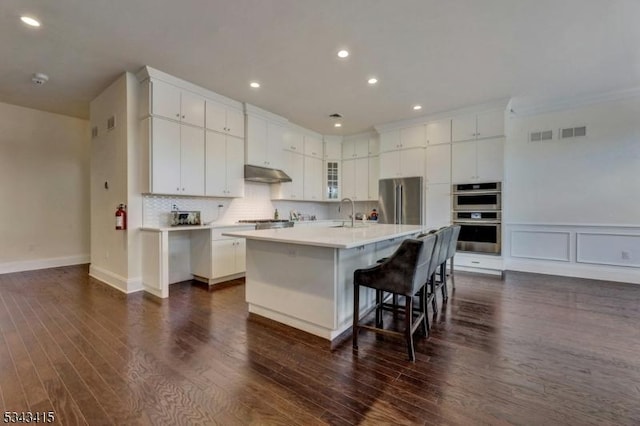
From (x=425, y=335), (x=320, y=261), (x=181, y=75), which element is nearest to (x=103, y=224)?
(x=181, y=75)

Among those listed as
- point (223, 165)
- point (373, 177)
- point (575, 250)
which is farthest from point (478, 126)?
point (223, 165)

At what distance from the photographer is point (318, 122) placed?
5949 mm

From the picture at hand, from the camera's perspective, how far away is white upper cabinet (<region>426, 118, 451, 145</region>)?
17.3 ft

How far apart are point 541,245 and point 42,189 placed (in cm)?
921

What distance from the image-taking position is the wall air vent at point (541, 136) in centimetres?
495

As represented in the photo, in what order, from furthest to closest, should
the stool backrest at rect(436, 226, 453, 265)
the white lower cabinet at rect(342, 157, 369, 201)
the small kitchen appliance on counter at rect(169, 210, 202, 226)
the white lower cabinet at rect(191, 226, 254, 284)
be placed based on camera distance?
the white lower cabinet at rect(342, 157, 369, 201), the small kitchen appliance on counter at rect(169, 210, 202, 226), the white lower cabinet at rect(191, 226, 254, 284), the stool backrest at rect(436, 226, 453, 265)

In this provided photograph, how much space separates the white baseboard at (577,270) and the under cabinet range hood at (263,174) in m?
4.54

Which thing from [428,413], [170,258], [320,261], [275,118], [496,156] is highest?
[275,118]

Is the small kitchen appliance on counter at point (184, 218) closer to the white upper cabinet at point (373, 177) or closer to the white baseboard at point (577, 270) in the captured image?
the white upper cabinet at point (373, 177)

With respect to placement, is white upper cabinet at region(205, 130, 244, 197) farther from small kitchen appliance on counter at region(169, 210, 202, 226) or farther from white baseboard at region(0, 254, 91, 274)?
white baseboard at region(0, 254, 91, 274)

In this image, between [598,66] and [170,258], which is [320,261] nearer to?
[170,258]

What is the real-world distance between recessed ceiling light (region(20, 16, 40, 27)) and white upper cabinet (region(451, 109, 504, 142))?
5736 millimetres

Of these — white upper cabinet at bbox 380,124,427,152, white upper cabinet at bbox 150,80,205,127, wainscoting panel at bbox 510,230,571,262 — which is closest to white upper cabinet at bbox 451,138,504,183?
white upper cabinet at bbox 380,124,427,152

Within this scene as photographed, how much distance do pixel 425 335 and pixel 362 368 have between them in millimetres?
812
